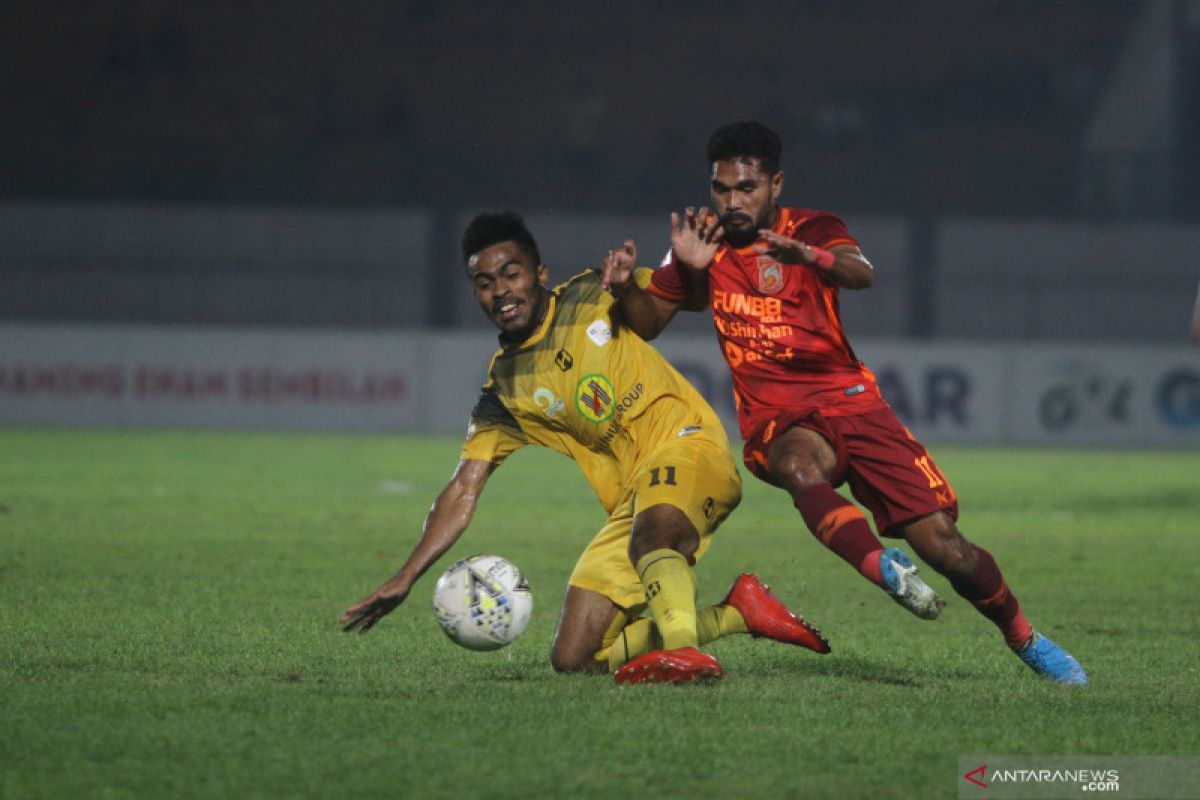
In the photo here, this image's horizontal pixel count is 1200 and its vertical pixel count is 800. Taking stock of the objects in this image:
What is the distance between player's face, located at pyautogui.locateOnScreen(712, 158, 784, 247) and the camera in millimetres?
5898

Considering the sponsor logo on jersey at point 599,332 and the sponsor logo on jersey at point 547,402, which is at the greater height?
the sponsor logo on jersey at point 599,332

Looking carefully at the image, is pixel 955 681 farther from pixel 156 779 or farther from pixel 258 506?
pixel 258 506

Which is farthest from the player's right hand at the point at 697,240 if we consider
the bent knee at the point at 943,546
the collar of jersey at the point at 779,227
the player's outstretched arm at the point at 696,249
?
the bent knee at the point at 943,546

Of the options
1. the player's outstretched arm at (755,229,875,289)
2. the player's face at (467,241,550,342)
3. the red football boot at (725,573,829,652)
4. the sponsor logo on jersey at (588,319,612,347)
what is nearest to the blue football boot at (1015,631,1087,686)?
the red football boot at (725,573,829,652)

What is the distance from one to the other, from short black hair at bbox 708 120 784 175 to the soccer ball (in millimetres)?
1641

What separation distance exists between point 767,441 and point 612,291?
772 mm

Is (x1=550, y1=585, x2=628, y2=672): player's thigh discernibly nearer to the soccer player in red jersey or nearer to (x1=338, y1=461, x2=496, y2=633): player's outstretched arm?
(x1=338, y1=461, x2=496, y2=633): player's outstretched arm

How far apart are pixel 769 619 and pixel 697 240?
1.39 metres

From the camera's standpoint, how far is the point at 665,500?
5.85 m

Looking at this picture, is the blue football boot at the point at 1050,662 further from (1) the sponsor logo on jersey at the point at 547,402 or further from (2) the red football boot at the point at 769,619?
(1) the sponsor logo on jersey at the point at 547,402

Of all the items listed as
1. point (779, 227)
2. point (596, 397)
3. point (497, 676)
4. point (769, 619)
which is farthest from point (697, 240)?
point (497, 676)

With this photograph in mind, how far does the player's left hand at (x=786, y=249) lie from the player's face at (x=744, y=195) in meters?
0.44

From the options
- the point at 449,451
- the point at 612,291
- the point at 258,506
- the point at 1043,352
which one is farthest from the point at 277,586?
the point at 1043,352

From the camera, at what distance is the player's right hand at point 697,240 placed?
233 inches
